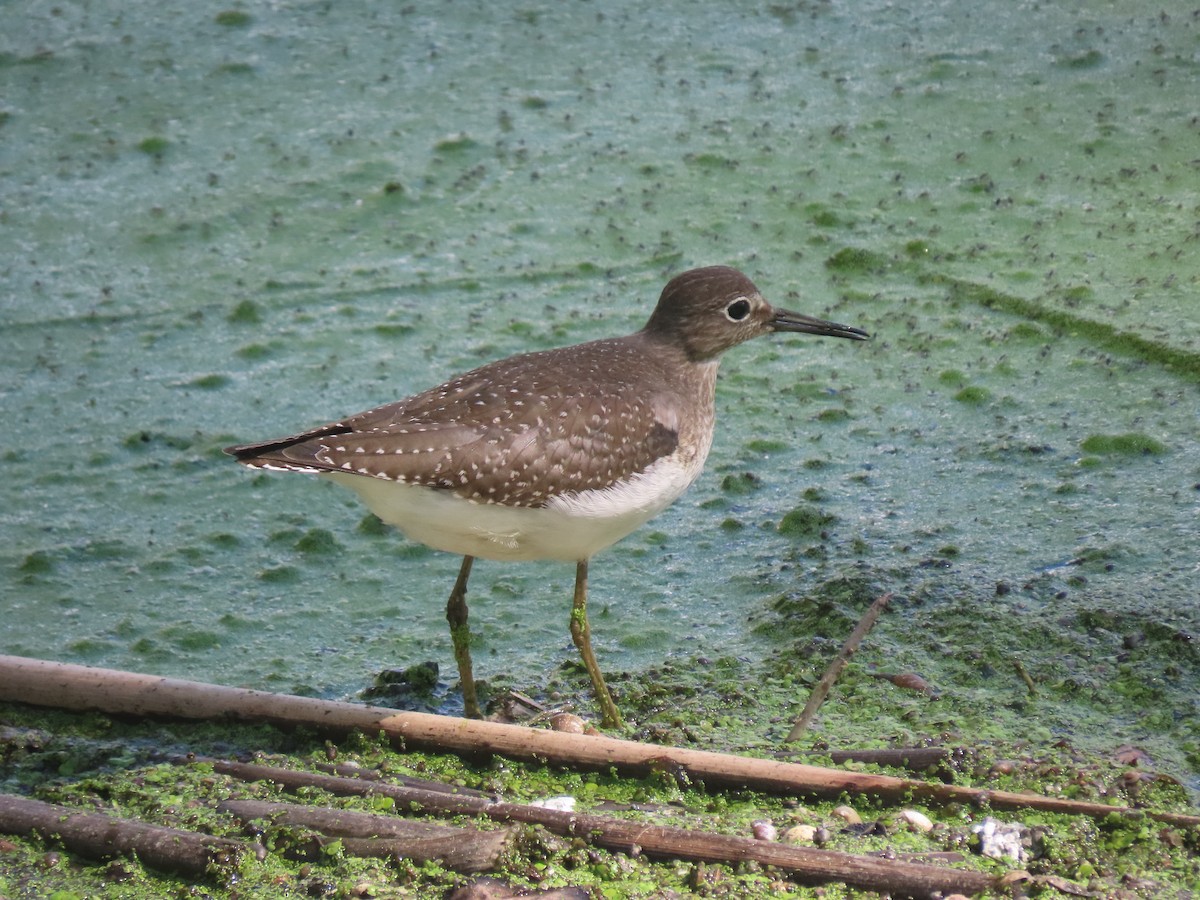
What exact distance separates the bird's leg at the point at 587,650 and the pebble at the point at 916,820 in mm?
1105

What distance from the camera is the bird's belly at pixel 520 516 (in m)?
4.73

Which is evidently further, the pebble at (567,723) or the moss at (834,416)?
the moss at (834,416)

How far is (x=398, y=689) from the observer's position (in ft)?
17.5

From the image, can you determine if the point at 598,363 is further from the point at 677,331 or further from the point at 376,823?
the point at 376,823

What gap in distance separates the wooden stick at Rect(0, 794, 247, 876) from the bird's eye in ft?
8.87

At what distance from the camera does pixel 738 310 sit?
227 inches

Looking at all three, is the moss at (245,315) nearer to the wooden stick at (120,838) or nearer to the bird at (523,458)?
the bird at (523,458)

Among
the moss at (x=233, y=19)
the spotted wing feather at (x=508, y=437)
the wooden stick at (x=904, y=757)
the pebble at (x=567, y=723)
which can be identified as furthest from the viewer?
the moss at (x=233, y=19)

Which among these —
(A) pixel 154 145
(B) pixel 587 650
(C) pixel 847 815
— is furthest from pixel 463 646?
(A) pixel 154 145

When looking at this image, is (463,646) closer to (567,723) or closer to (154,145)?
(567,723)

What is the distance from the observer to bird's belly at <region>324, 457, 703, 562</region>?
4.73 metres

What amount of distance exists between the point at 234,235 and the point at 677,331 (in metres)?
3.43

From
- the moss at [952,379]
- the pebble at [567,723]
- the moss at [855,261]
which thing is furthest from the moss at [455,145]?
the pebble at [567,723]

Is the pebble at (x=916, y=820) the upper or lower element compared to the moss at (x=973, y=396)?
lower
